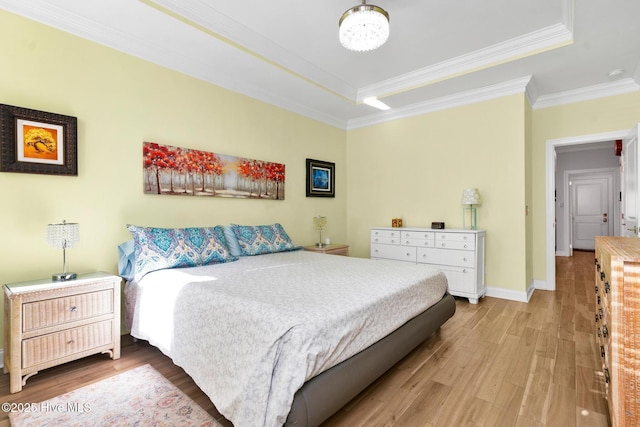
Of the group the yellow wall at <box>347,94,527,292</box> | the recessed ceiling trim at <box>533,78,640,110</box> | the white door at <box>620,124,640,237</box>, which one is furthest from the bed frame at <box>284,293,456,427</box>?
the recessed ceiling trim at <box>533,78,640,110</box>

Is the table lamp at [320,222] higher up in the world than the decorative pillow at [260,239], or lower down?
higher up

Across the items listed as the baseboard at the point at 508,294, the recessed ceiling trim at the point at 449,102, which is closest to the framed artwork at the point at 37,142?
the recessed ceiling trim at the point at 449,102

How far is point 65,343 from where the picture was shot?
2205 millimetres

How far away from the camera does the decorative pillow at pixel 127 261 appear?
276 cm

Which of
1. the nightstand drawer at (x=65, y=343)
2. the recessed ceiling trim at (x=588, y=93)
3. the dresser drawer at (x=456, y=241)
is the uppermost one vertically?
the recessed ceiling trim at (x=588, y=93)

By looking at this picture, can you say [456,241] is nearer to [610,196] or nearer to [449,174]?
[449,174]

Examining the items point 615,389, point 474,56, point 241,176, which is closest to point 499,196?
point 474,56

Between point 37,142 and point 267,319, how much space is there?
95.0 inches

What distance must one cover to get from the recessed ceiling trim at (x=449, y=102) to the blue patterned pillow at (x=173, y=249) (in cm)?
345

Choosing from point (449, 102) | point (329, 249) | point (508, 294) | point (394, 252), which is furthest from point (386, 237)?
point (449, 102)

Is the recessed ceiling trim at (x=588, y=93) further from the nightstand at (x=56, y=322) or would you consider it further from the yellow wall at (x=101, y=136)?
the nightstand at (x=56, y=322)

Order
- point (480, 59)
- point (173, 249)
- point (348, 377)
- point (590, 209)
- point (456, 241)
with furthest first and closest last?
1. point (590, 209)
2. point (456, 241)
3. point (480, 59)
4. point (173, 249)
5. point (348, 377)

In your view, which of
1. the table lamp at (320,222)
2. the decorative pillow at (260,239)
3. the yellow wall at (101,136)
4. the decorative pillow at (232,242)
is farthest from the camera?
the table lamp at (320,222)

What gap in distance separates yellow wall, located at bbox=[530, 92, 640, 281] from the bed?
2.57 m
